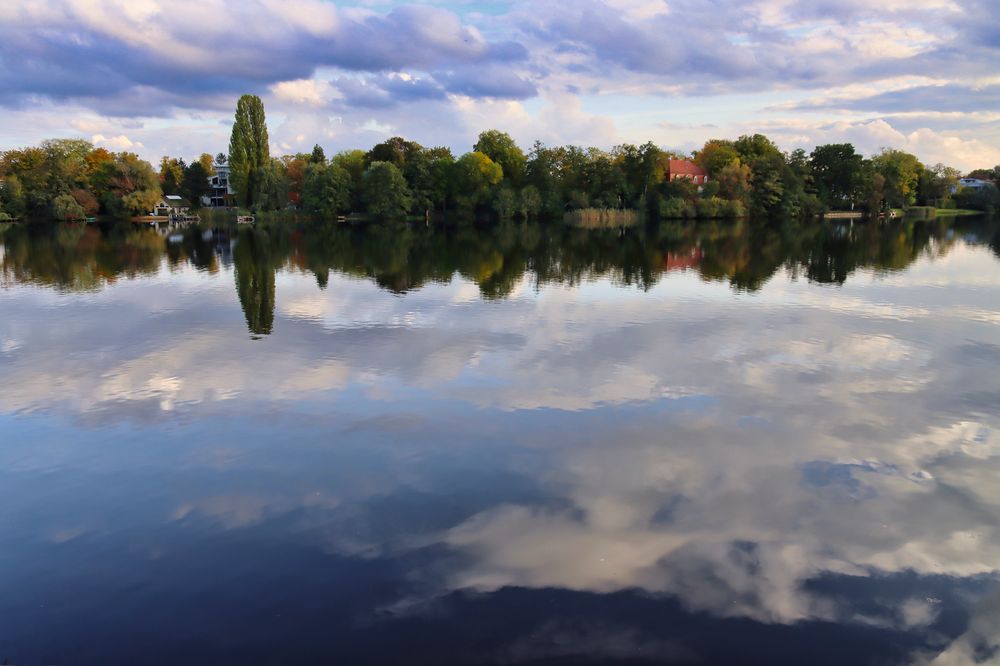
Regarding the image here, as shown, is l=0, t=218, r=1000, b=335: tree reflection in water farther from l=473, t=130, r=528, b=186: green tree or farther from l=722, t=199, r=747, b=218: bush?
l=473, t=130, r=528, b=186: green tree

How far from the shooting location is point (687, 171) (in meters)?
95.4

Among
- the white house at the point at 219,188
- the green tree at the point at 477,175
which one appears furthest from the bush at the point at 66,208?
the green tree at the point at 477,175

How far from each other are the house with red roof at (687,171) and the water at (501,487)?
72.0m

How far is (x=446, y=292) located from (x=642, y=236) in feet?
116

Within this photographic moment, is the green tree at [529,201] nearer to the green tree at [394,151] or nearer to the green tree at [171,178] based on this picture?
the green tree at [394,151]

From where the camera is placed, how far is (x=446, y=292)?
2714 cm

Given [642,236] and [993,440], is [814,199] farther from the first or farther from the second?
[993,440]

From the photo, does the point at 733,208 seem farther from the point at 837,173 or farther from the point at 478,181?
the point at 478,181

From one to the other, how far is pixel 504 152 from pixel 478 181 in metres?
7.10

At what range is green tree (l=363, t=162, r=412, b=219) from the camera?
81.9 m

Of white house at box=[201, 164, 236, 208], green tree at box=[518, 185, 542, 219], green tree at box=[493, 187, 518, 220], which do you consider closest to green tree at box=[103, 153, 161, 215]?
white house at box=[201, 164, 236, 208]

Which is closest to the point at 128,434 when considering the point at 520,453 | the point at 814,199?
the point at 520,453

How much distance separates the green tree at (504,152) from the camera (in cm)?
8894

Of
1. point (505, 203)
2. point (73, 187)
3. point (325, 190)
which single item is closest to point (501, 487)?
point (505, 203)
